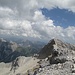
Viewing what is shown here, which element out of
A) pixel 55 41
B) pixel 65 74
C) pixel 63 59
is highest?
pixel 55 41

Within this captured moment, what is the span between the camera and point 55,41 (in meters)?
154

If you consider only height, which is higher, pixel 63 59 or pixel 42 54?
pixel 42 54

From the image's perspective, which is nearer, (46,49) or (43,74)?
(43,74)

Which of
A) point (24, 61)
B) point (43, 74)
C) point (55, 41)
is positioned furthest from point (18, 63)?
point (43, 74)

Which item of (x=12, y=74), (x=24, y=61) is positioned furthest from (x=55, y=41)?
(x=12, y=74)

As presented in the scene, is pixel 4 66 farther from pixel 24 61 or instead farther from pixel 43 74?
pixel 43 74

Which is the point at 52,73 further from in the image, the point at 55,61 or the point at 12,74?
the point at 12,74

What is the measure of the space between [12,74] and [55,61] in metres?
64.8

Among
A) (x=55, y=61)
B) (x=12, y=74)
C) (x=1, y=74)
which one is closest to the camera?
(x=55, y=61)

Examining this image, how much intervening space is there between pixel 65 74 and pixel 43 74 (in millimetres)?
5089

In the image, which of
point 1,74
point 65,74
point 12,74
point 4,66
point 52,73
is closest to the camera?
point 65,74

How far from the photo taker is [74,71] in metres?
40.9

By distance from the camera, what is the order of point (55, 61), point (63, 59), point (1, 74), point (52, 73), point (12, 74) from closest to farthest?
point (52, 73) < point (63, 59) < point (55, 61) < point (12, 74) < point (1, 74)

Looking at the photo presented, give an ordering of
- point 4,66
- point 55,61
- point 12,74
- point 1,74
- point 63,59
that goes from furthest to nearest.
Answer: point 4,66, point 1,74, point 12,74, point 55,61, point 63,59
